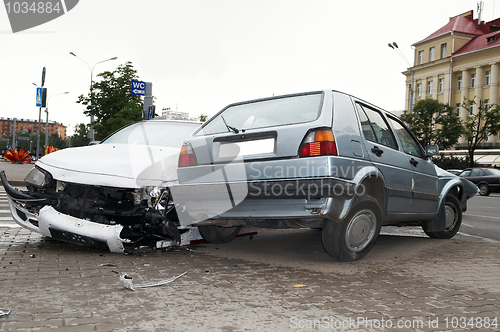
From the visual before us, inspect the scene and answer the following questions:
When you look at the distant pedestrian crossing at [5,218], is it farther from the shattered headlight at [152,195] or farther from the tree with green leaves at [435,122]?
the tree with green leaves at [435,122]

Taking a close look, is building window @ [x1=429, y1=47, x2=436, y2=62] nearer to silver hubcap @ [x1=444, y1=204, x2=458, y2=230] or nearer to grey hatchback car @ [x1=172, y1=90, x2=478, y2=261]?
silver hubcap @ [x1=444, y1=204, x2=458, y2=230]

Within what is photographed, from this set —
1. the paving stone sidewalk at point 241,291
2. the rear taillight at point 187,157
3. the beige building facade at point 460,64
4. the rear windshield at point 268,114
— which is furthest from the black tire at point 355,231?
the beige building facade at point 460,64

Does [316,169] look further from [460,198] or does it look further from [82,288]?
[460,198]

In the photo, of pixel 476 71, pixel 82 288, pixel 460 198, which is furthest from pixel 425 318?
pixel 476 71

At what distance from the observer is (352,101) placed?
491 centimetres

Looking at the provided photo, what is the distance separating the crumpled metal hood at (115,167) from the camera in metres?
4.72

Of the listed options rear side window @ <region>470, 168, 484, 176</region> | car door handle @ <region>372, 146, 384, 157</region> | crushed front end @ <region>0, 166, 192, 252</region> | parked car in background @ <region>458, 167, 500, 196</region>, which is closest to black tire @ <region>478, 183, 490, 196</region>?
parked car in background @ <region>458, 167, 500, 196</region>

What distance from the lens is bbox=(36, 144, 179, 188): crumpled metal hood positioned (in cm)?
472

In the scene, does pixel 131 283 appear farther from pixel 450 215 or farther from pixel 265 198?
pixel 450 215

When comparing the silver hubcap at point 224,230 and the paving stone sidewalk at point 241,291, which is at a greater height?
the silver hubcap at point 224,230

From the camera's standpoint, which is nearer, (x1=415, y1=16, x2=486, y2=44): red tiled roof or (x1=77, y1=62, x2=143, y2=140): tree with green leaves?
(x1=77, y1=62, x2=143, y2=140): tree with green leaves

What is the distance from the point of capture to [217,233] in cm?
580

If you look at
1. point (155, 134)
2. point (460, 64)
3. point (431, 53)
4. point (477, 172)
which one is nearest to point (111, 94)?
point (477, 172)

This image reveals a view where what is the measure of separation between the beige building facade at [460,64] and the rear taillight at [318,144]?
4964cm
